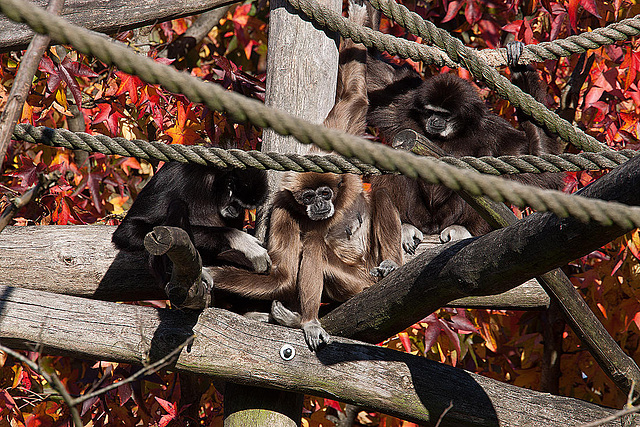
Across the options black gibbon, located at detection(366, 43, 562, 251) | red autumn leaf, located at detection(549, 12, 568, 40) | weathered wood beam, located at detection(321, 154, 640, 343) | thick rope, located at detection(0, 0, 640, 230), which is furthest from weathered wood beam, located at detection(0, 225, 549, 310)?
thick rope, located at detection(0, 0, 640, 230)

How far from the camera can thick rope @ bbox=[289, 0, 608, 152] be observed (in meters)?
4.10

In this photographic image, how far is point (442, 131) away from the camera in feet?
20.1

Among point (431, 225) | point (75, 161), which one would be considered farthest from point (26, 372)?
point (431, 225)

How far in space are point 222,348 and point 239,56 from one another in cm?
513

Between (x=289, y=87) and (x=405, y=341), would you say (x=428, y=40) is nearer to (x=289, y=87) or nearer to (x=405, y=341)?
(x=289, y=87)

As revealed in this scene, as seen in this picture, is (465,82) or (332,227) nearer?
(332,227)

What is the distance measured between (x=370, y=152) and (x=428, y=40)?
2529 millimetres

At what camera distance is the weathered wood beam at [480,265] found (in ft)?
8.54

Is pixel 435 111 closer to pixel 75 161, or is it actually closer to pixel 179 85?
pixel 75 161

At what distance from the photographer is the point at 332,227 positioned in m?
4.91

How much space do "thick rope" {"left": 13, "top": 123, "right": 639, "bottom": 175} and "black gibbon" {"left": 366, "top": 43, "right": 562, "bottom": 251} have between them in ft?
8.44

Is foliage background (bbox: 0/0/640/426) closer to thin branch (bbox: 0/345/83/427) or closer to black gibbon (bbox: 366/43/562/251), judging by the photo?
black gibbon (bbox: 366/43/562/251)

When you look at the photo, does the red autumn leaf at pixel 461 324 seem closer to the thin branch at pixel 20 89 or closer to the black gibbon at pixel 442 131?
the black gibbon at pixel 442 131

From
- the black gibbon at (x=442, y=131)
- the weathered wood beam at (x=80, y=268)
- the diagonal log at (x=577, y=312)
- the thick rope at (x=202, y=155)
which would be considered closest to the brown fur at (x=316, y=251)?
the weathered wood beam at (x=80, y=268)
